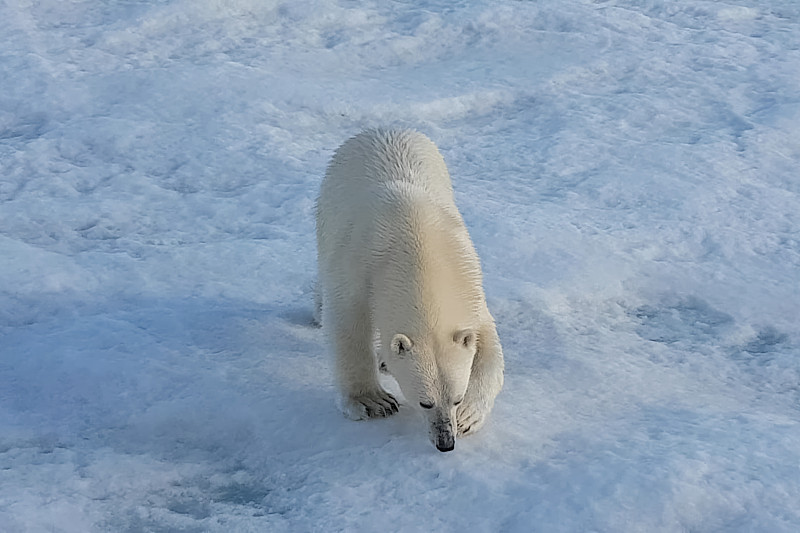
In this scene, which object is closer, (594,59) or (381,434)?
(381,434)

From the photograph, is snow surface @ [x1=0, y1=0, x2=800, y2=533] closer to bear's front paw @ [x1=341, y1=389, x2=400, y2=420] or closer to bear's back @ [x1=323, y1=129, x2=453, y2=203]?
bear's front paw @ [x1=341, y1=389, x2=400, y2=420]

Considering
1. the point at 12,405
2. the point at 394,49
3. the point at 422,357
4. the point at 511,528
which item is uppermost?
the point at 422,357

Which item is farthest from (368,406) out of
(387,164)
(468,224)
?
(468,224)

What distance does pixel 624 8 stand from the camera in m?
7.52

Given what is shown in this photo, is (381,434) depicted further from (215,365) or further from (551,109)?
(551,109)

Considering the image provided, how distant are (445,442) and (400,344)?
1.10ft

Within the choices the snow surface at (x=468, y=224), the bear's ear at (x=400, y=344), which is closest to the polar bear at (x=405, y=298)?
the bear's ear at (x=400, y=344)

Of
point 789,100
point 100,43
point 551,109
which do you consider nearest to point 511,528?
point 551,109

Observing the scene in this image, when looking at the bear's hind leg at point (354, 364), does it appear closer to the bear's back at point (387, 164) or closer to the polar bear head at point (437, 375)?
the polar bear head at point (437, 375)

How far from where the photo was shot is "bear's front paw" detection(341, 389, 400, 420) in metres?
3.23

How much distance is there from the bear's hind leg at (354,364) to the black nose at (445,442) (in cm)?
33

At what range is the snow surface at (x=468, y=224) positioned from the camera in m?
2.91

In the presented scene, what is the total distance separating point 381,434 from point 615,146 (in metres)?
3.11

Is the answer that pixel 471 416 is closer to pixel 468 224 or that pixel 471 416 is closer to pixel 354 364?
pixel 354 364
